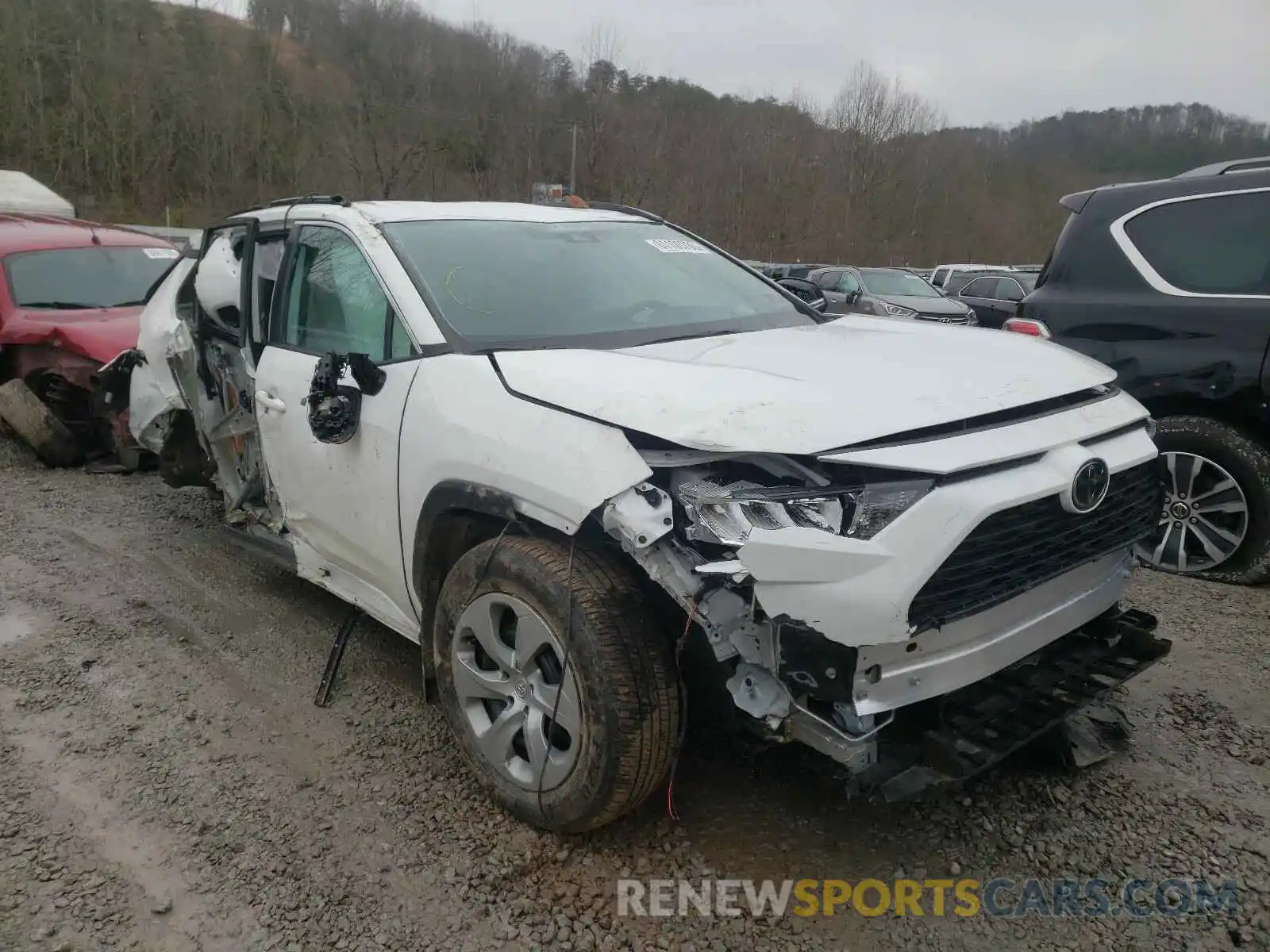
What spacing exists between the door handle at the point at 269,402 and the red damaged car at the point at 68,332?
2867 millimetres

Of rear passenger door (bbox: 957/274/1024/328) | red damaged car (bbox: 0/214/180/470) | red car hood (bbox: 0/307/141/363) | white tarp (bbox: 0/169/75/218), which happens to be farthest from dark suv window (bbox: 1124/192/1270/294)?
white tarp (bbox: 0/169/75/218)

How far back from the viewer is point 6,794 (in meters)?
2.88

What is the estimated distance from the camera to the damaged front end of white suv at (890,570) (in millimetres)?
2018

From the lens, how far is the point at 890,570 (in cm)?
199

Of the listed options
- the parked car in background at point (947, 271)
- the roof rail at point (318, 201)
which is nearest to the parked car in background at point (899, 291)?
the parked car in background at point (947, 271)

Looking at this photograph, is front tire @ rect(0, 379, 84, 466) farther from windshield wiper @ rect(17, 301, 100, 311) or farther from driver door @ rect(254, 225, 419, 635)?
driver door @ rect(254, 225, 419, 635)

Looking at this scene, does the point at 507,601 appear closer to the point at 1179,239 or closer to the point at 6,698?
the point at 6,698

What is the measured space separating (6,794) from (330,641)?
4.45 feet

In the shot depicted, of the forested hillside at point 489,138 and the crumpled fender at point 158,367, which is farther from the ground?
the forested hillside at point 489,138

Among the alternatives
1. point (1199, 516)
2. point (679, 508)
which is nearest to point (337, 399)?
point (679, 508)
